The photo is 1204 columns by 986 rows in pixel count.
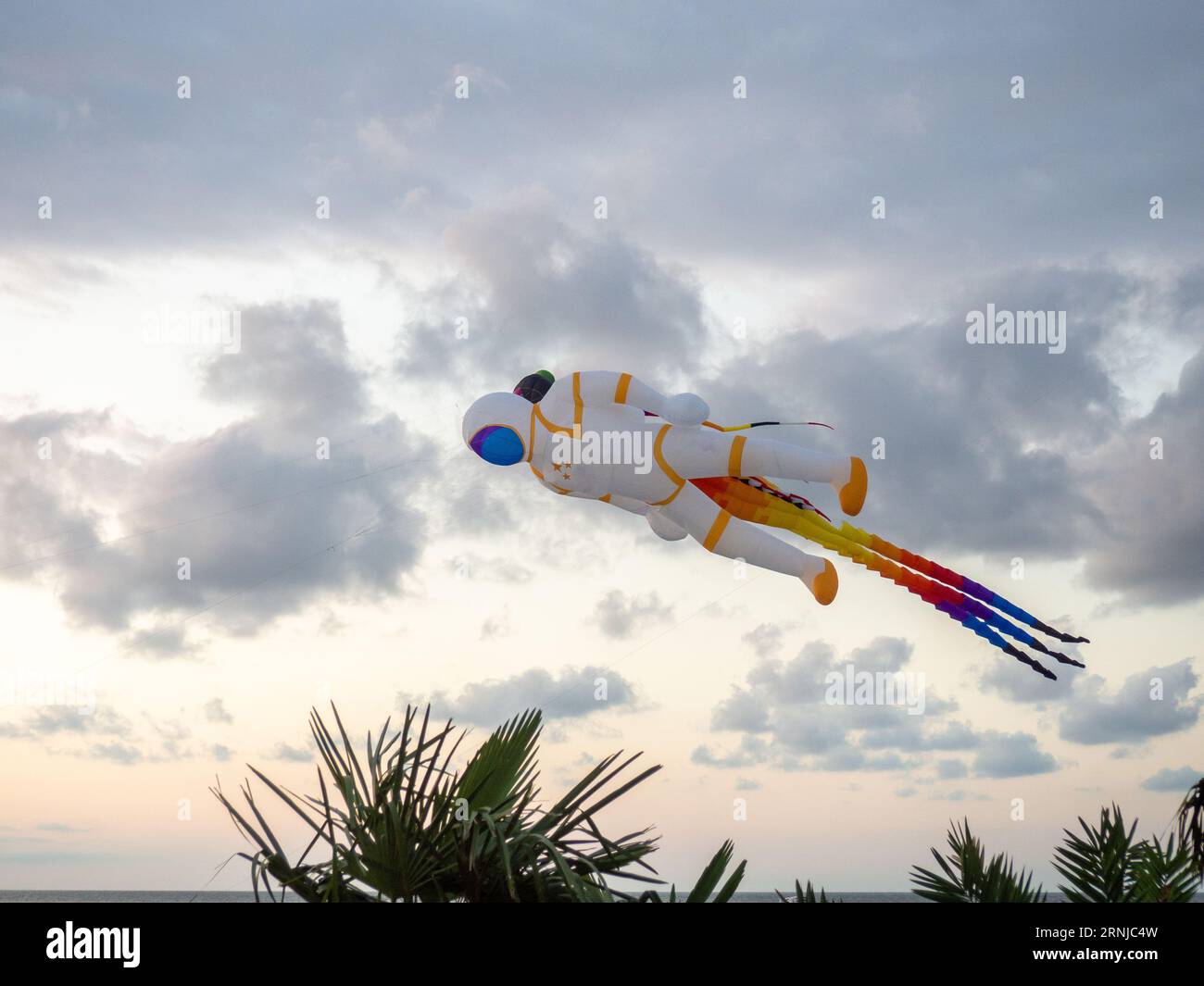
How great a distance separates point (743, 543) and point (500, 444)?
168 cm

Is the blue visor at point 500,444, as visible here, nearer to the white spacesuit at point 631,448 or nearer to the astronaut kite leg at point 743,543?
the white spacesuit at point 631,448

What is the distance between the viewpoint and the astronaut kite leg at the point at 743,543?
8172 mm

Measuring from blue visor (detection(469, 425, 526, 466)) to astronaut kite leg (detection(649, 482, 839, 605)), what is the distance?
3.22 ft

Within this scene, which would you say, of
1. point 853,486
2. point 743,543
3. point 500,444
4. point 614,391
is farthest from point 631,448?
point 853,486

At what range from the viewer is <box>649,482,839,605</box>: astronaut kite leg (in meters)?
8.17

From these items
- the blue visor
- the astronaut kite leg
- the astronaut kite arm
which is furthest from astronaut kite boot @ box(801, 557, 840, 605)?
the blue visor

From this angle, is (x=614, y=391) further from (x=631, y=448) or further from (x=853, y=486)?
(x=853, y=486)

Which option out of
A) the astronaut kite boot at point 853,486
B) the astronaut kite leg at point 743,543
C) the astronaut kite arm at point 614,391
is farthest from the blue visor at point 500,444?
the astronaut kite boot at point 853,486

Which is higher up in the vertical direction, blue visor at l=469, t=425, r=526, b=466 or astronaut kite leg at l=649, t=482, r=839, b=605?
blue visor at l=469, t=425, r=526, b=466

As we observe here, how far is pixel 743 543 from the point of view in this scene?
8273 mm

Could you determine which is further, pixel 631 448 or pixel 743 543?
pixel 743 543

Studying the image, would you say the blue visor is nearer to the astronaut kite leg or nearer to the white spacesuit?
the white spacesuit

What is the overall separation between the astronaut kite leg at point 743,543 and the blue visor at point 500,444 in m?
0.98
